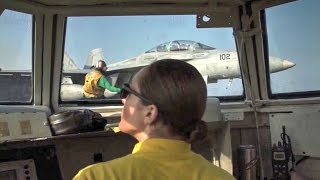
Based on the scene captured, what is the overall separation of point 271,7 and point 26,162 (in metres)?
2.29

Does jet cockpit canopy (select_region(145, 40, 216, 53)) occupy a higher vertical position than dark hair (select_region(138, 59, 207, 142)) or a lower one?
higher

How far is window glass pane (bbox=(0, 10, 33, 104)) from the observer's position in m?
3.58

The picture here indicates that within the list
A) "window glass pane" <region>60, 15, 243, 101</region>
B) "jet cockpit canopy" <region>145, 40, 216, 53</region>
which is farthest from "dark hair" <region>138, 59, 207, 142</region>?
"jet cockpit canopy" <region>145, 40, 216, 53</region>

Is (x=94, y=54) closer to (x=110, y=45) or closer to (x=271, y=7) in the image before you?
(x=110, y=45)

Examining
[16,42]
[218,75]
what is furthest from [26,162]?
[218,75]

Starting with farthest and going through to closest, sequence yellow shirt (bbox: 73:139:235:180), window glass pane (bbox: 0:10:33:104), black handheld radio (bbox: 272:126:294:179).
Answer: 1. black handheld radio (bbox: 272:126:294:179)
2. window glass pane (bbox: 0:10:33:104)
3. yellow shirt (bbox: 73:139:235:180)

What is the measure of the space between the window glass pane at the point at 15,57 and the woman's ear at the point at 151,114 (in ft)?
8.69

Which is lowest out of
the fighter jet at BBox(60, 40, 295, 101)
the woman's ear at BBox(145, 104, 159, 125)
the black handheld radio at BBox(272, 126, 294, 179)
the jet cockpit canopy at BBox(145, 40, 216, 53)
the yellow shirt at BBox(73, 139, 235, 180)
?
the black handheld radio at BBox(272, 126, 294, 179)

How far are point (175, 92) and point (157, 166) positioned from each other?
0.17m

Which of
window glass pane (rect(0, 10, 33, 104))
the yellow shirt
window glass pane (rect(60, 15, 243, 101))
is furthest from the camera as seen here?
window glass pane (rect(60, 15, 243, 101))

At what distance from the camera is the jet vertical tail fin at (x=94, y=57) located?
3.99 meters

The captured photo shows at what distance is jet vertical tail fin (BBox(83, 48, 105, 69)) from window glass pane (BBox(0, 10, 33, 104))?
46 cm

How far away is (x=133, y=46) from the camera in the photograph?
13.5 feet

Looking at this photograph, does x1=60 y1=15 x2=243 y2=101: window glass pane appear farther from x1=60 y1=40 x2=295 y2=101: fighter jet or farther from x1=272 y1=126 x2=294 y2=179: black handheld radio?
x1=272 y1=126 x2=294 y2=179: black handheld radio
